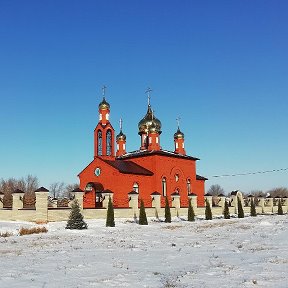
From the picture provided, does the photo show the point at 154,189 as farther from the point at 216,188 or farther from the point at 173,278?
the point at 216,188

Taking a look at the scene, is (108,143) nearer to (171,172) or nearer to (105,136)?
(105,136)

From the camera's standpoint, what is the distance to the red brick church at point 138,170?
32.8m

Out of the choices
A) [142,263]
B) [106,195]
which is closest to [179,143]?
[106,195]

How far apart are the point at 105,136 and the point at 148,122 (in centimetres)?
606

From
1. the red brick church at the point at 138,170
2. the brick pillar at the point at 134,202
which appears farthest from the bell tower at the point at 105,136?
the brick pillar at the point at 134,202

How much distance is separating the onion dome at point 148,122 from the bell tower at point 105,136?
5.00 metres

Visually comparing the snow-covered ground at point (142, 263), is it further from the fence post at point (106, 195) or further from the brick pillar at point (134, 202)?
the brick pillar at point (134, 202)

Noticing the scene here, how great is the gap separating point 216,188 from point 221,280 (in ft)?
473

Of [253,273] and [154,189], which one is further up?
[154,189]

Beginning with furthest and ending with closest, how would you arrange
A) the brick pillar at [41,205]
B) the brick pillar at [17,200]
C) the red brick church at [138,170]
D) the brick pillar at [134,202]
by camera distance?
the red brick church at [138,170], the brick pillar at [134,202], the brick pillar at [17,200], the brick pillar at [41,205]

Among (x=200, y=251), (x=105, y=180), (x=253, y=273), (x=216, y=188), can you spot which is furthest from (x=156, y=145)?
(x=216, y=188)

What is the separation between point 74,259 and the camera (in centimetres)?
1046

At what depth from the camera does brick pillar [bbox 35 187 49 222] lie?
2377cm

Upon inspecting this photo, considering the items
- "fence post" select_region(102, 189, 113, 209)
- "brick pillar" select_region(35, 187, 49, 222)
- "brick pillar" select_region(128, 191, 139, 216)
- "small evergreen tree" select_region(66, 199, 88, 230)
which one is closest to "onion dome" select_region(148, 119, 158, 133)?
"brick pillar" select_region(128, 191, 139, 216)
